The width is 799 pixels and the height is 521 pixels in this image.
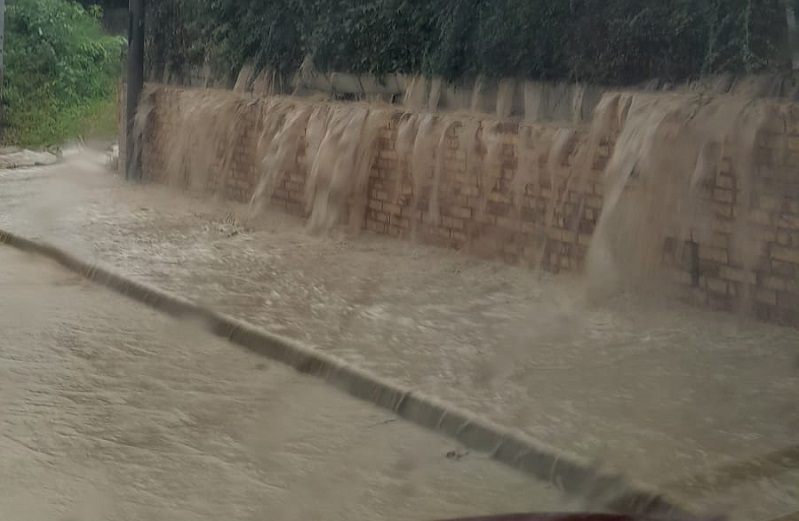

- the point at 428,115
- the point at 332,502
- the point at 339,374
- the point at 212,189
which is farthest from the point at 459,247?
the point at 332,502

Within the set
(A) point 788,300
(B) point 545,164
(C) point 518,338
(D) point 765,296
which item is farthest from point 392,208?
(A) point 788,300

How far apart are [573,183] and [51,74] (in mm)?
12986

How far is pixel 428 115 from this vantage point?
895cm

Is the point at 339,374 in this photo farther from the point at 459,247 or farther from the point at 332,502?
the point at 459,247

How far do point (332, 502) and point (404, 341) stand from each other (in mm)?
2102

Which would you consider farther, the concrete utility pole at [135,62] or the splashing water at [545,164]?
the concrete utility pole at [135,62]

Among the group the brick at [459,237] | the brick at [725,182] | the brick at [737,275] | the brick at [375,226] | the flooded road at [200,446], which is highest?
the brick at [725,182]

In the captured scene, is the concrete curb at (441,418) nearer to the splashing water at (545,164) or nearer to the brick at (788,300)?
the splashing water at (545,164)

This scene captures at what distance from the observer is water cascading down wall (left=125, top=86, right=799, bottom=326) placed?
21.4 ft

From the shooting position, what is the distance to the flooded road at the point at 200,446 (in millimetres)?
4273

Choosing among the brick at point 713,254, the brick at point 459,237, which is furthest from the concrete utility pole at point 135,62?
the brick at point 713,254

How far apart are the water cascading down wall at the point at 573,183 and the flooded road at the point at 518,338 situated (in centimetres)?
20

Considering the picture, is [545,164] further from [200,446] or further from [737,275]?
[200,446]

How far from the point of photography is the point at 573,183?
7684 mm
